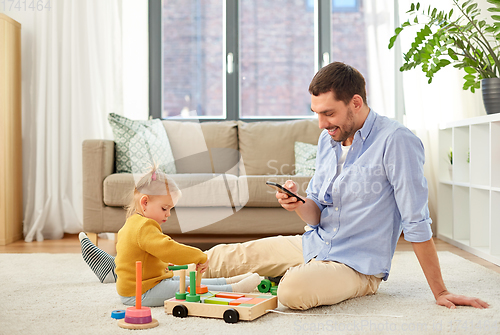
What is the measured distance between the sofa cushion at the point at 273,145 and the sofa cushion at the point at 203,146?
87mm

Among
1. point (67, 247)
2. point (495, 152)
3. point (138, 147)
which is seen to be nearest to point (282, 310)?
point (495, 152)

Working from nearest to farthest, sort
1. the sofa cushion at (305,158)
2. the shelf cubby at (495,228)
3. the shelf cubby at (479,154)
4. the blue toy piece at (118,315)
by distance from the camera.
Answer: the blue toy piece at (118,315), the shelf cubby at (495,228), the shelf cubby at (479,154), the sofa cushion at (305,158)

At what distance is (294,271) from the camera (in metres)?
1.41

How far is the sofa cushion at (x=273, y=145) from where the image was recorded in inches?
126

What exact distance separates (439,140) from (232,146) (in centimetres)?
139

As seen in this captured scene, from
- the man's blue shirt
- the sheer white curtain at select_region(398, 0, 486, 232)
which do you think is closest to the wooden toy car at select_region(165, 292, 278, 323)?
the man's blue shirt

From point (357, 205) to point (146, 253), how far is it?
68 cm

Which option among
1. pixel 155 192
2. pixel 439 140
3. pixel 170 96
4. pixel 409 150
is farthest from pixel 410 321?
pixel 170 96

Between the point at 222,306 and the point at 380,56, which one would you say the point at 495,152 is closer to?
the point at 380,56

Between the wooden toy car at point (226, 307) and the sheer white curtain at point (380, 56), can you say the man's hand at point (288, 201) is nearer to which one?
the wooden toy car at point (226, 307)

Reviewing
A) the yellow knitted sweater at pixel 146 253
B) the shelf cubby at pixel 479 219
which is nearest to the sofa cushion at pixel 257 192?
the shelf cubby at pixel 479 219

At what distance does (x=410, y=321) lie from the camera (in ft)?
4.22

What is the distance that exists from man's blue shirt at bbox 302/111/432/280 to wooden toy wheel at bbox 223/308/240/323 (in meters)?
0.36

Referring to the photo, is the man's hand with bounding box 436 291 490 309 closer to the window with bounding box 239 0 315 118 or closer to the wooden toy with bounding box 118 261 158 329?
the wooden toy with bounding box 118 261 158 329
